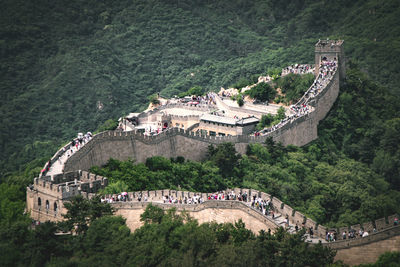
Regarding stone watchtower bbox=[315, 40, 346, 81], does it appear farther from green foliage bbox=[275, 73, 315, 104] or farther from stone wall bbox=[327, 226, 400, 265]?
stone wall bbox=[327, 226, 400, 265]

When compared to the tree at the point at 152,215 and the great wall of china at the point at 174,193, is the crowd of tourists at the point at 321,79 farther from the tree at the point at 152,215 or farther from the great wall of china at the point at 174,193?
the tree at the point at 152,215

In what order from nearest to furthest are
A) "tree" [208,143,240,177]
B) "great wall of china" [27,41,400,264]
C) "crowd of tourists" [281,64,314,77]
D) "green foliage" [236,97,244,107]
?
"great wall of china" [27,41,400,264] → "tree" [208,143,240,177] → "green foliage" [236,97,244,107] → "crowd of tourists" [281,64,314,77]

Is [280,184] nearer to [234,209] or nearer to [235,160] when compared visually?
[235,160]

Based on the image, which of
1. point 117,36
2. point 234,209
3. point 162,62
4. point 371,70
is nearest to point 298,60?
point 371,70

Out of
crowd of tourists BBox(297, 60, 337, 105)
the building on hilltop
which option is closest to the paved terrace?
the building on hilltop

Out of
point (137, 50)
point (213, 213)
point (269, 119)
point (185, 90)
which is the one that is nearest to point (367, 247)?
point (213, 213)

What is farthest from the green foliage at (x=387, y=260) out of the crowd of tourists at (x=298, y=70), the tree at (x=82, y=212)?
the crowd of tourists at (x=298, y=70)
